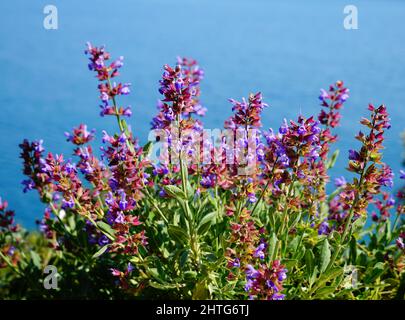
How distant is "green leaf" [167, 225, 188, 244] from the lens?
1.99 metres

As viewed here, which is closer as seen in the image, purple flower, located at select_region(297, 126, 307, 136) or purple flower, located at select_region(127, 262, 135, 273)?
purple flower, located at select_region(297, 126, 307, 136)

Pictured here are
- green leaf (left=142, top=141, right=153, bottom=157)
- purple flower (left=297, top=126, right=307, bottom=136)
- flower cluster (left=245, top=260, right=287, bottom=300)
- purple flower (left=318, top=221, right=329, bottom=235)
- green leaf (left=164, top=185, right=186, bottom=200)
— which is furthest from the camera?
purple flower (left=318, top=221, right=329, bottom=235)

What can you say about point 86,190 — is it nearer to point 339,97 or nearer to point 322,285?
point 322,285

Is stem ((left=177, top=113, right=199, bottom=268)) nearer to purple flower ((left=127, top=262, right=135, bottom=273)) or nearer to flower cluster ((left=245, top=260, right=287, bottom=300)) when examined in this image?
purple flower ((left=127, top=262, right=135, bottom=273))

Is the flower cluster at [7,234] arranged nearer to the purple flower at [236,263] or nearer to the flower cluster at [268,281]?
the purple flower at [236,263]

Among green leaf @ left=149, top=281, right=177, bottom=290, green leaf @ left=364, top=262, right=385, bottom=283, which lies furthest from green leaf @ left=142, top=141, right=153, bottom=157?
green leaf @ left=364, top=262, right=385, bottom=283

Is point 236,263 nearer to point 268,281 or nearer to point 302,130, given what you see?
point 268,281

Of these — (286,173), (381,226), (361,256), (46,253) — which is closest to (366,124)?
(286,173)

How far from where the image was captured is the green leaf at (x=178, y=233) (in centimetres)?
199

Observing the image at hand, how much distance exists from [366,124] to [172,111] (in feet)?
2.05

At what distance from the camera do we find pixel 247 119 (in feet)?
6.44

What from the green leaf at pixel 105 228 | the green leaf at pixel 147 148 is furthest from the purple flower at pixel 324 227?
the green leaf at pixel 105 228

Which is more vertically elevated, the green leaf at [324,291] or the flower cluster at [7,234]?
the flower cluster at [7,234]

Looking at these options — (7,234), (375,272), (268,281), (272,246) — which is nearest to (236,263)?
(272,246)
